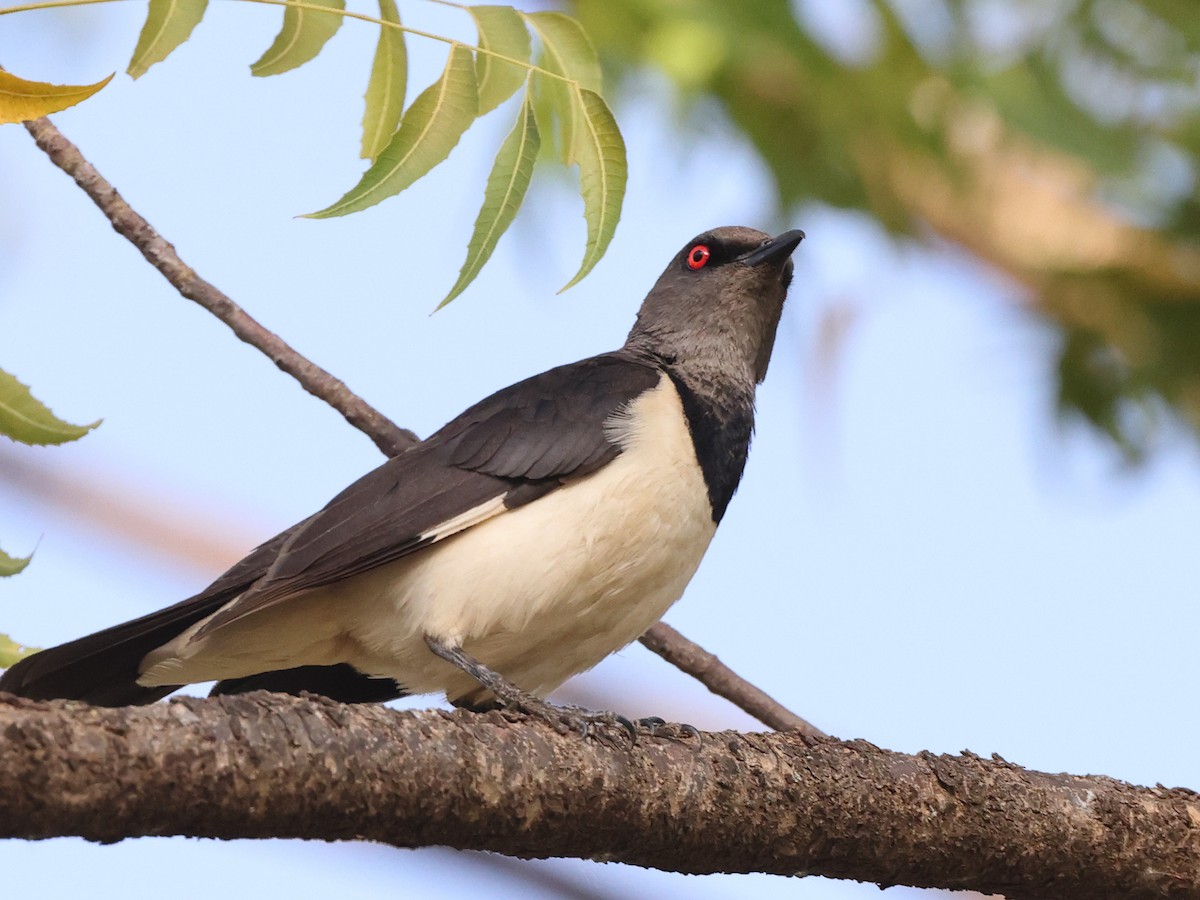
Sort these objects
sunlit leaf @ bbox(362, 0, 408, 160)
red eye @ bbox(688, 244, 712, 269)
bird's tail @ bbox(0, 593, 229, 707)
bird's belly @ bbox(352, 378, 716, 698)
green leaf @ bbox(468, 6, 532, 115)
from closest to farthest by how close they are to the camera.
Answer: green leaf @ bbox(468, 6, 532, 115) → sunlit leaf @ bbox(362, 0, 408, 160) → bird's tail @ bbox(0, 593, 229, 707) → bird's belly @ bbox(352, 378, 716, 698) → red eye @ bbox(688, 244, 712, 269)

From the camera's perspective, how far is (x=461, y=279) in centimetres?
389

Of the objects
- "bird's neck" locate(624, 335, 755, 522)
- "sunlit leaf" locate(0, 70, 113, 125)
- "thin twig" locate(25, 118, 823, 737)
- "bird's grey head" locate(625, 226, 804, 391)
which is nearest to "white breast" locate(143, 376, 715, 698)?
"bird's neck" locate(624, 335, 755, 522)

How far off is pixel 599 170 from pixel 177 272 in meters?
1.69

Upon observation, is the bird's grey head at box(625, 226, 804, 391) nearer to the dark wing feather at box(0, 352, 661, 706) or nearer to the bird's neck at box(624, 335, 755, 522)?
the bird's neck at box(624, 335, 755, 522)

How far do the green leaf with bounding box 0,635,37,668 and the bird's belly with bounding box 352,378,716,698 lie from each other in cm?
135

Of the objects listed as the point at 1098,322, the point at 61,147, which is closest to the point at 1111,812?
the point at 61,147

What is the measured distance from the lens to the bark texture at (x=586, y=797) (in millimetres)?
3035

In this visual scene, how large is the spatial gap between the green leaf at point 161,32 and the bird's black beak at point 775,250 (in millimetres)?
2969

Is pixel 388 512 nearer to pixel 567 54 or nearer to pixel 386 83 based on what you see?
pixel 386 83

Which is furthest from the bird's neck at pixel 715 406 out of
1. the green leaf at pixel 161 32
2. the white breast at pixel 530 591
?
the green leaf at pixel 161 32

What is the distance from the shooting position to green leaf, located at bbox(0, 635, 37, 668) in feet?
13.0

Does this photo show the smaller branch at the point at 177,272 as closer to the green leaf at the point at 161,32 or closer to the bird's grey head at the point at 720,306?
the green leaf at the point at 161,32

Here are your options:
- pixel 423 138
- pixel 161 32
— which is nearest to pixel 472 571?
pixel 423 138

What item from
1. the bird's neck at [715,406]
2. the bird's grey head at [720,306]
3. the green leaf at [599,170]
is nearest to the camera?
the green leaf at [599,170]
